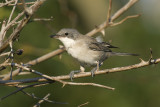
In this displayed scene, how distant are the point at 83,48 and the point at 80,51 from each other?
142 millimetres

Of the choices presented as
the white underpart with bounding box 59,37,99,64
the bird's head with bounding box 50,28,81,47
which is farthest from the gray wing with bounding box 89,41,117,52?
the bird's head with bounding box 50,28,81,47

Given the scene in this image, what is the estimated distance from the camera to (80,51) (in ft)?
15.4

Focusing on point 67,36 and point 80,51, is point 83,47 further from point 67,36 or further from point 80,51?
point 67,36

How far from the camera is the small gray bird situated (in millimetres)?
4652

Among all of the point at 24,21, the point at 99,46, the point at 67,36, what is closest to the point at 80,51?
the point at 67,36

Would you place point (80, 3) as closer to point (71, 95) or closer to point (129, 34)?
point (129, 34)

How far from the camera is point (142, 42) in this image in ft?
23.5

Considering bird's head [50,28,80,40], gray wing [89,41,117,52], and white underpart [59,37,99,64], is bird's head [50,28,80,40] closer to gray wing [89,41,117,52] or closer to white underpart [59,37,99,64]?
white underpart [59,37,99,64]

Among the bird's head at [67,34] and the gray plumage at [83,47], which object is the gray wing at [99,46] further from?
the bird's head at [67,34]

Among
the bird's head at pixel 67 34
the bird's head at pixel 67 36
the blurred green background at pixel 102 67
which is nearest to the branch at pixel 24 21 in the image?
the blurred green background at pixel 102 67

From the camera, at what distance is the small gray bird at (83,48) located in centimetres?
465

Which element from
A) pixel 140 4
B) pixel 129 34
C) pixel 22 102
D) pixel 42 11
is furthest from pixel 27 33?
pixel 140 4

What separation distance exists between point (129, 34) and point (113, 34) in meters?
0.69

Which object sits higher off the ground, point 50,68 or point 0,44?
point 0,44
